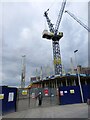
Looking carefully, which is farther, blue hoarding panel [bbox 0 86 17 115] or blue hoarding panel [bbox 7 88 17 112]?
blue hoarding panel [bbox 7 88 17 112]

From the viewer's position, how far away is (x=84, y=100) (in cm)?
2131

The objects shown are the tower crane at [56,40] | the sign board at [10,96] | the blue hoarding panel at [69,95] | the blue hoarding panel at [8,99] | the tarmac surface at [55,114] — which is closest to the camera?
the tarmac surface at [55,114]

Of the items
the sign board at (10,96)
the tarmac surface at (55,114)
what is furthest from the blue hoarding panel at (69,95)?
the sign board at (10,96)

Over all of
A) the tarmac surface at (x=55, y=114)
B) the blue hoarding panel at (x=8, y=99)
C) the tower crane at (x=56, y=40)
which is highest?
the tower crane at (x=56, y=40)

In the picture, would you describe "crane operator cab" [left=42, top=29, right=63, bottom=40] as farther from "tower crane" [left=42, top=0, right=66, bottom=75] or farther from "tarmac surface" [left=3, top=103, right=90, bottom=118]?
"tarmac surface" [left=3, top=103, right=90, bottom=118]

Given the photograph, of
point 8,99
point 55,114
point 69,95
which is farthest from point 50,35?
point 55,114

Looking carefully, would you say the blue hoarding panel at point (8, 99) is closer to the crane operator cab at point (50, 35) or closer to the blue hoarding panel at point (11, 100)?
the blue hoarding panel at point (11, 100)

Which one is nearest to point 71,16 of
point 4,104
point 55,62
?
point 55,62

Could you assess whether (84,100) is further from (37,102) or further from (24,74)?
(24,74)

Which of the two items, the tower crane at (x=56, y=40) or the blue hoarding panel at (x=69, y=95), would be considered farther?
the tower crane at (x=56, y=40)

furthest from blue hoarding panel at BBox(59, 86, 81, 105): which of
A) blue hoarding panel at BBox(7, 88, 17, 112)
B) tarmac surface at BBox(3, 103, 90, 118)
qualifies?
blue hoarding panel at BBox(7, 88, 17, 112)

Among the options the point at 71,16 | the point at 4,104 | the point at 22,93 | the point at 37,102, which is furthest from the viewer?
the point at 71,16

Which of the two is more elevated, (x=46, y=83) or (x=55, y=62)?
(x=55, y=62)

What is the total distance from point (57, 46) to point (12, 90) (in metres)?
57.4
